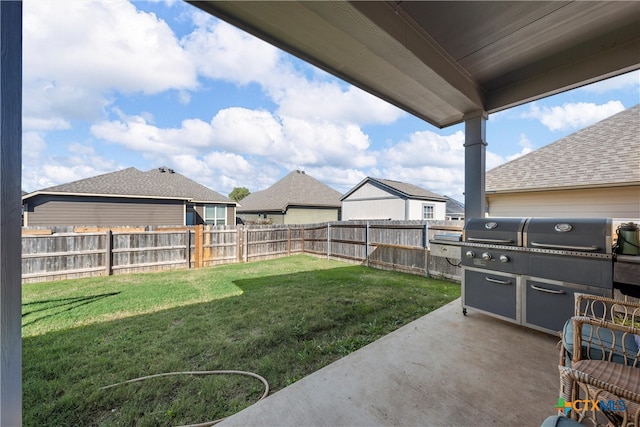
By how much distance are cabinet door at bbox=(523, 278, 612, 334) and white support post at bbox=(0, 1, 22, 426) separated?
3.86 m

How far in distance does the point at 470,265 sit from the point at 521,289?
558 mm

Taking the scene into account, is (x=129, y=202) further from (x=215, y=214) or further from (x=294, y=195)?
(x=294, y=195)

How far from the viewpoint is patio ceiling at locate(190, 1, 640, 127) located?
1.99 metres

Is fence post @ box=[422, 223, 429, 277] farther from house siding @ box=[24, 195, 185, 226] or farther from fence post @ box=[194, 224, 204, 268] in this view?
house siding @ box=[24, 195, 185, 226]

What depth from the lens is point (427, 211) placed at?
13.8 meters

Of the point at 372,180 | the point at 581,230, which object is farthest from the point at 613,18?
the point at 372,180

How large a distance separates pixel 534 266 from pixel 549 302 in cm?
37

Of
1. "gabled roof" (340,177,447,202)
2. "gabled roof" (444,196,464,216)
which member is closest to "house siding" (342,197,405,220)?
"gabled roof" (340,177,447,202)

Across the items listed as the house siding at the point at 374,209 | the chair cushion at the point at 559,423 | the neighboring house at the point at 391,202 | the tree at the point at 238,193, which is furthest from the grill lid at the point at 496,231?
the tree at the point at 238,193

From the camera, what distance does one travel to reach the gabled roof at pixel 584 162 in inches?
194

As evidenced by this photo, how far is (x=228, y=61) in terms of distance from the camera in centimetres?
420

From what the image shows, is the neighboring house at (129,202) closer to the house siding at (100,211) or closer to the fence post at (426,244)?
the house siding at (100,211)

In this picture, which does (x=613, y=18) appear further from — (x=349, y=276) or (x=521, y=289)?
(x=349, y=276)

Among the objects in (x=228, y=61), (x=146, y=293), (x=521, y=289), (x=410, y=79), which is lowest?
(x=146, y=293)
